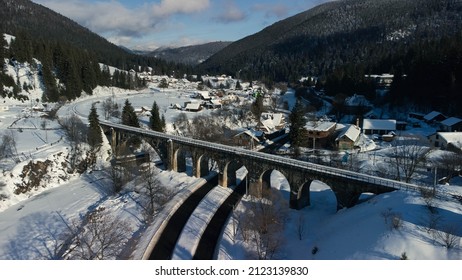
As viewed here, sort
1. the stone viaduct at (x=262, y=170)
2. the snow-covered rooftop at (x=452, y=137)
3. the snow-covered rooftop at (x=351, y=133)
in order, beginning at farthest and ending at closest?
the snow-covered rooftop at (x=351, y=133), the snow-covered rooftop at (x=452, y=137), the stone viaduct at (x=262, y=170)

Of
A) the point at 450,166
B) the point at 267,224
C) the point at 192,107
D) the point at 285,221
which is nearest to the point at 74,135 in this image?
the point at 192,107

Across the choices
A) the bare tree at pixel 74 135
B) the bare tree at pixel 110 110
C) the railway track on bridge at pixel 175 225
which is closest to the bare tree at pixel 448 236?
the railway track on bridge at pixel 175 225

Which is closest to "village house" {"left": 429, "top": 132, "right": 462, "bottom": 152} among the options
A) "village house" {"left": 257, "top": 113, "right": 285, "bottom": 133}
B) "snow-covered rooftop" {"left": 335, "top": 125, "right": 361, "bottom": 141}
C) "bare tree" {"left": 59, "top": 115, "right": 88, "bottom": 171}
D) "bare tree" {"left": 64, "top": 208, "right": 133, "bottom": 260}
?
"snow-covered rooftop" {"left": 335, "top": 125, "right": 361, "bottom": 141}

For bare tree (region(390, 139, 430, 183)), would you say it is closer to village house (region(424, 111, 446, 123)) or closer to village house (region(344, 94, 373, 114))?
village house (region(424, 111, 446, 123))

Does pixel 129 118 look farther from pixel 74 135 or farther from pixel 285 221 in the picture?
pixel 285 221

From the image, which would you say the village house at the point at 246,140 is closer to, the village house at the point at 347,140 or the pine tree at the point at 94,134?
the village house at the point at 347,140
